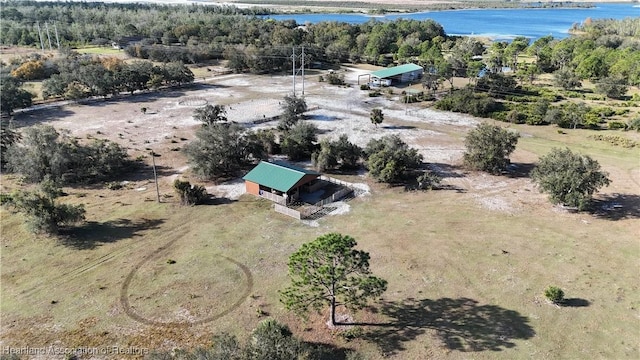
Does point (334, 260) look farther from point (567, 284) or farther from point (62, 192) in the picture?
point (62, 192)

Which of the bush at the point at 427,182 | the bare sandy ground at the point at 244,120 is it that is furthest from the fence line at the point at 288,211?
the bush at the point at 427,182

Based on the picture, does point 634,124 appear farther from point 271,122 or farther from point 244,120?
point 244,120

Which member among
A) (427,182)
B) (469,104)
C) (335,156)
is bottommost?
(427,182)

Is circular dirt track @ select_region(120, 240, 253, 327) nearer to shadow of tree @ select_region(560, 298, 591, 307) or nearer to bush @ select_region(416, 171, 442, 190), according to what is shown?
shadow of tree @ select_region(560, 298, 591, 307)

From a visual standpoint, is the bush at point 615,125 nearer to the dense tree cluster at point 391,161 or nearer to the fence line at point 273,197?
the dense tree cluster at point 391,161

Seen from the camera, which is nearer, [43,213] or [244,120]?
[43,213]

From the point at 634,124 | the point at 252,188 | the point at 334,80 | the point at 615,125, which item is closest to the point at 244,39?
the point at 334,80

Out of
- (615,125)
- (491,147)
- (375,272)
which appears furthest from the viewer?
(615,125)
